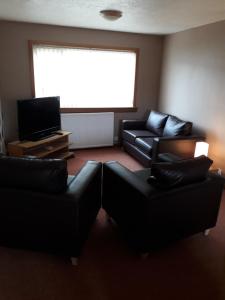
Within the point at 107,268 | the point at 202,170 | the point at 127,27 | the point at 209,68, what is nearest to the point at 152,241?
the point at 107,268

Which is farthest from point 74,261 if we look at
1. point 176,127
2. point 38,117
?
point 176,127

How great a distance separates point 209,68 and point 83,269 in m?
3.40

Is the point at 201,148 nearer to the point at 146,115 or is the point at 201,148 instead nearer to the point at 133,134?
the point at 133,134

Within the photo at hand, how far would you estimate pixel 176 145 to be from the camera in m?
3.85

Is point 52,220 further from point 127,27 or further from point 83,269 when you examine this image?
point 127,27

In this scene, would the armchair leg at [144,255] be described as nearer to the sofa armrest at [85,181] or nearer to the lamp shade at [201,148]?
the sofa armrest at [85,181]

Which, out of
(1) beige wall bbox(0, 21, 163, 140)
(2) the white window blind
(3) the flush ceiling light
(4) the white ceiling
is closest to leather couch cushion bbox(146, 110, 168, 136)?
(2) the white window blind

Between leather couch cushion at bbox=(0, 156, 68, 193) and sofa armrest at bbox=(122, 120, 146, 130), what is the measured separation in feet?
10.7

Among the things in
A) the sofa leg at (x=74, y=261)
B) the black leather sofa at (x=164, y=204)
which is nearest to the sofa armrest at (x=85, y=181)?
the black leather sofa at (x=164, y=204)

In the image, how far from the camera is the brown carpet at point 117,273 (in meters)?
1.82

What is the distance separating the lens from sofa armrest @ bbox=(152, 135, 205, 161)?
12.3ft

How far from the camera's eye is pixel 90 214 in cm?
226

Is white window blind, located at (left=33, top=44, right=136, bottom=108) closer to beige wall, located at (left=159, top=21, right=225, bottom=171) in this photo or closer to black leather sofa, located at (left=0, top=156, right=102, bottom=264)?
beige wall, located at (left=159, top=21, right=225, bottom=171)

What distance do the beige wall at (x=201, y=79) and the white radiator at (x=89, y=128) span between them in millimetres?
1384
